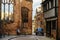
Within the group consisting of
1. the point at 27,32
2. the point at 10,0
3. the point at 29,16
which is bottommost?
the point at 27,32

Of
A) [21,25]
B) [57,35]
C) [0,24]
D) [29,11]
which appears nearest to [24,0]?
[29,11]

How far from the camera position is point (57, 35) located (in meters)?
29.0

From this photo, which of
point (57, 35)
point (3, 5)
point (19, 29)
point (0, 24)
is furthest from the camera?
point (19, 29)

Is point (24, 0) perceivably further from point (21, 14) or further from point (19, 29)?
point (19, 29)

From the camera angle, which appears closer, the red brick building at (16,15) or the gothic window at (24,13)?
the red brick building at (16,15)

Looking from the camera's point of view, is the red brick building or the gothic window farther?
the gothic window

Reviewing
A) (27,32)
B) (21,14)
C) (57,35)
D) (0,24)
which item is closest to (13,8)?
(21,14)

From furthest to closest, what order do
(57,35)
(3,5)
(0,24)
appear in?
(3,5)
(0,24)
(57,35)

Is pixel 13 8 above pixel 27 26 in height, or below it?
above

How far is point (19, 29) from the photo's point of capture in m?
47.7

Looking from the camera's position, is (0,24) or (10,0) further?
(10,0)

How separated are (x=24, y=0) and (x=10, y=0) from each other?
513 centimetres

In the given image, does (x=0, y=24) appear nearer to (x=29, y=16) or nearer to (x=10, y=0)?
(x=10, y=0)

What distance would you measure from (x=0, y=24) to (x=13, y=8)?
34.3 feet
